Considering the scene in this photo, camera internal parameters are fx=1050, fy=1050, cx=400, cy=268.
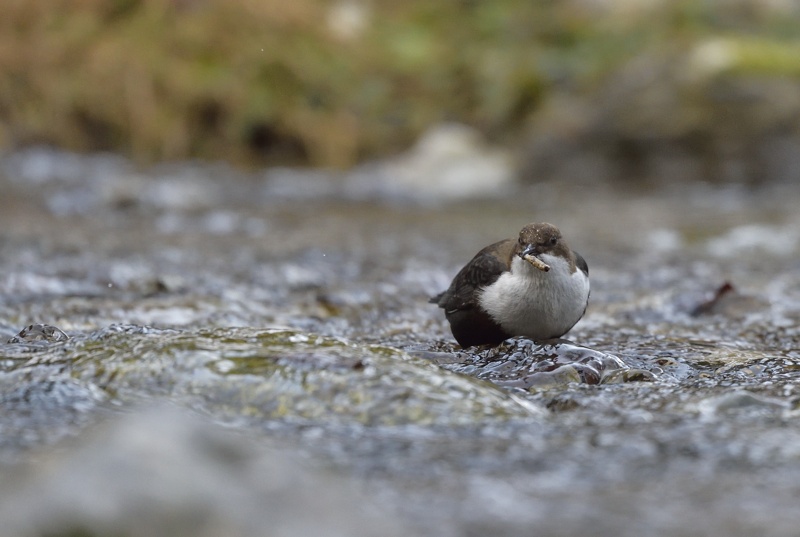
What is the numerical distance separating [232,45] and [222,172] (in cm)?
342

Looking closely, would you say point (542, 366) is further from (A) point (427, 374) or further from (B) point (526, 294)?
(A) point (427, 374)

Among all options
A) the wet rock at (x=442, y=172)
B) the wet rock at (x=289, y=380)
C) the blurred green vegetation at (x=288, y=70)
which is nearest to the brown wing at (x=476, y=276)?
the wet rock at (x=289, y=380)

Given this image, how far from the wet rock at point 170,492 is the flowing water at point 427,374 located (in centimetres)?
3

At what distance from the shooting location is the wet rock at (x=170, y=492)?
2.06 metres

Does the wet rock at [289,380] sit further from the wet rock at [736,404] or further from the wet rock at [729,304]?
the wet rock at [729,304]

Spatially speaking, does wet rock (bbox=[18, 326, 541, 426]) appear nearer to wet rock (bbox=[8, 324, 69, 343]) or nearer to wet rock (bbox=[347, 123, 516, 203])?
wet rock (bbox=[8, 324, 69, 343])

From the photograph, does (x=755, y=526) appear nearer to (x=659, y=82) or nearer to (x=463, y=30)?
(x=659, y=82)

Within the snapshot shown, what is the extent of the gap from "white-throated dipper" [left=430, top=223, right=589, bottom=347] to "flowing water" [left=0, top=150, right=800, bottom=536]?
0.12 meters

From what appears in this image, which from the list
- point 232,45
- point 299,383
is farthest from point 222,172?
point 299,383

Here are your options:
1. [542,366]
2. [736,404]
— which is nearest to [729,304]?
[542,366]

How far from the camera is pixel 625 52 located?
17703mm

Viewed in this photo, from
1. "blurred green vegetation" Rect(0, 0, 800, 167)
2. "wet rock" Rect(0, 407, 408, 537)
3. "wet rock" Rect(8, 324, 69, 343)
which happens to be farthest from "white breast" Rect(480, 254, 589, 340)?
"blurred green vegetation" Rect(0, 0, 800, 167)

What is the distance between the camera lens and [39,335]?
4.26 meters

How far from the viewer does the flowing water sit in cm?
272
